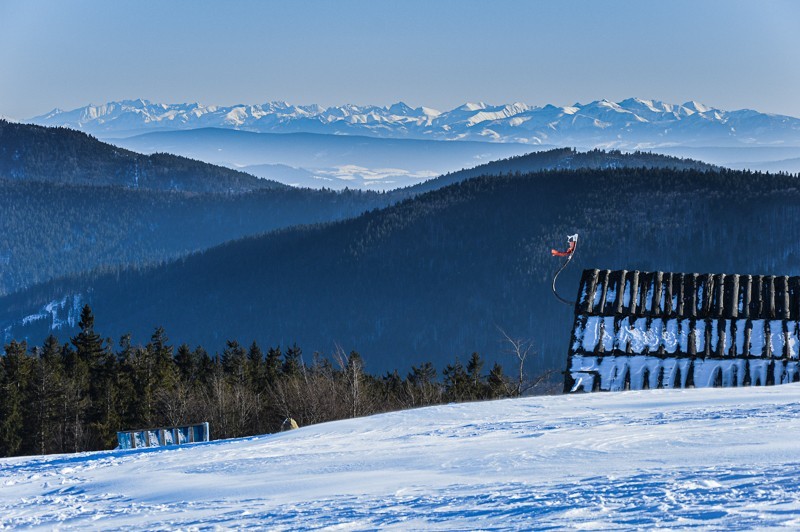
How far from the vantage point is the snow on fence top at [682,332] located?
19.2 metres

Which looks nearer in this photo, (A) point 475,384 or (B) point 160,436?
(B) point 160,436

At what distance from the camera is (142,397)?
6391 cm

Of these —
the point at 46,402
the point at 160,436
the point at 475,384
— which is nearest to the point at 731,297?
the point at 160,436

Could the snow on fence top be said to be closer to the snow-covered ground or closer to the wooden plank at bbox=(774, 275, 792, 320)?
the wooden plank at bbox=(774, 275, 792, 320)

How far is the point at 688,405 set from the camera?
1430cm

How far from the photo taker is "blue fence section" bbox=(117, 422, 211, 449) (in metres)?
18.0

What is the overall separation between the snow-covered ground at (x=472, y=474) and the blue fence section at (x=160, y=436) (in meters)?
2.88

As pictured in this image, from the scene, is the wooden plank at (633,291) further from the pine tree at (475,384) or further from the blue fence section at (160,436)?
the pine tree at (475,384)

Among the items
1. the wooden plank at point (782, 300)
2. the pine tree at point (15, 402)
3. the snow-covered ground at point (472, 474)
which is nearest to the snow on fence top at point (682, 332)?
the wooden plank at point (782, 300)

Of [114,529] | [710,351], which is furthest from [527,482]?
[710,351]

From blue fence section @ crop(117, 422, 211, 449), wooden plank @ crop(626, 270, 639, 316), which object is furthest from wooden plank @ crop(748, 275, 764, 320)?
blue fence section @ crop(117, 422, 211, 449)

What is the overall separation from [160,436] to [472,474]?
10302mm

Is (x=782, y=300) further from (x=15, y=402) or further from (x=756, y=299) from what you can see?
(x=15, y=402)

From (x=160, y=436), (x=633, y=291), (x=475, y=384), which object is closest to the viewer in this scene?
(x=160, y=436)
